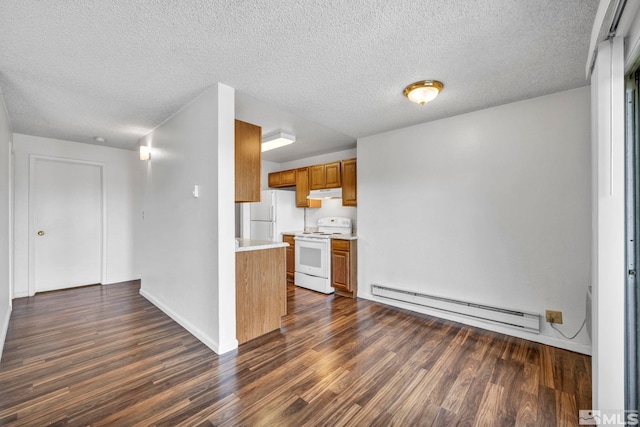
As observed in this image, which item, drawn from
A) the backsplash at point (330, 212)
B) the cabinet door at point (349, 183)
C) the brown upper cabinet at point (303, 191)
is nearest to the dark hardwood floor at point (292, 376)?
the cabinet door at point (349, 183)

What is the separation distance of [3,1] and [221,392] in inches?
101

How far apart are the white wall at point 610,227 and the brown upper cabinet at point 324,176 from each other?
10.5 feet

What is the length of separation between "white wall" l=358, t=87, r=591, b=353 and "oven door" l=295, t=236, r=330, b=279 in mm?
770

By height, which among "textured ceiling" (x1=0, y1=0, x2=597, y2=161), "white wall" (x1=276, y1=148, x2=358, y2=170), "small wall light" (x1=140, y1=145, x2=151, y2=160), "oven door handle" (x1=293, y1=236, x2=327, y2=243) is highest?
"textured ceiling" (x1=0, y1=0, x2=597, y2=161)

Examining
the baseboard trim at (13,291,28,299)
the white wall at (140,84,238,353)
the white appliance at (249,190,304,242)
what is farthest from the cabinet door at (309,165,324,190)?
the baseboard trim at (13,291,28,299)

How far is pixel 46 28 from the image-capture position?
1617mm

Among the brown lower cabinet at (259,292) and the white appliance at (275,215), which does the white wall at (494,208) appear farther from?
the white appliance at (275,215)

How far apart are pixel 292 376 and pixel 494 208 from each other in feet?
8.30

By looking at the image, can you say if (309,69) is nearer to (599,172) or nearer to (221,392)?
(599,172)

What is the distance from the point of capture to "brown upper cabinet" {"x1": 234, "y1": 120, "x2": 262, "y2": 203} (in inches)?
107

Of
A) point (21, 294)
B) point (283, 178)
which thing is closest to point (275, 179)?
point (283, 178)

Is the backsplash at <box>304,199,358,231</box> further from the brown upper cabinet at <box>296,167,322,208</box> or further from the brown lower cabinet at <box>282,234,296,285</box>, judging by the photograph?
the brown lower cabinet at <box>282,234,296,285</box>

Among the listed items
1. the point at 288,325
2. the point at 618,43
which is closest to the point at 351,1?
the point at 618,43

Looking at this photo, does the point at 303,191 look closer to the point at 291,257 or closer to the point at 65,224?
the point at 291,257
